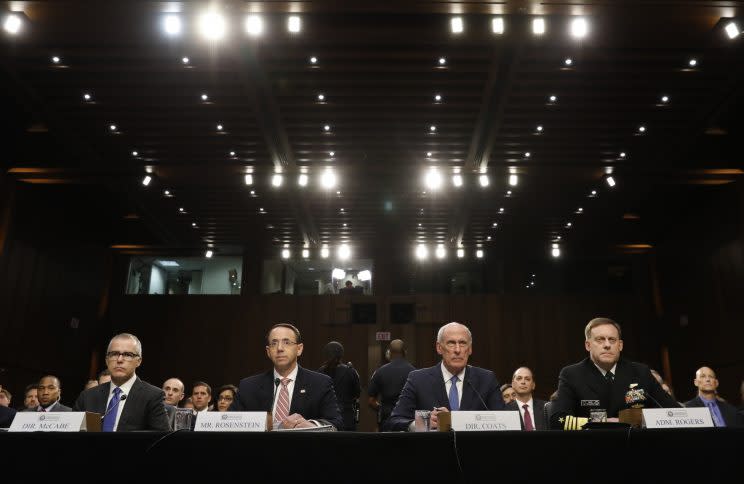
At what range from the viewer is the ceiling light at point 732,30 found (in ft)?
22.5

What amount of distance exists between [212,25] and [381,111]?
267cm

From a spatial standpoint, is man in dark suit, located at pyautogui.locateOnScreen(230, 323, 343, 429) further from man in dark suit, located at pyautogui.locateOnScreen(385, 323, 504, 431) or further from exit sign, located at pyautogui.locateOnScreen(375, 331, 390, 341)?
exit sign, located at pyautogui.locateOnScreen(375, 331, 390, 341)

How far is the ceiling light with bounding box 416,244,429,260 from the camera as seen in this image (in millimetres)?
14039

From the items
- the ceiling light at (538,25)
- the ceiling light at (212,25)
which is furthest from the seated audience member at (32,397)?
the ceiling light at (538,25)

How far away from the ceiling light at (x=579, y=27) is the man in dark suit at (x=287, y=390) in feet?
16.5

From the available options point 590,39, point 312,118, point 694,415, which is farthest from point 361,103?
point 694,415

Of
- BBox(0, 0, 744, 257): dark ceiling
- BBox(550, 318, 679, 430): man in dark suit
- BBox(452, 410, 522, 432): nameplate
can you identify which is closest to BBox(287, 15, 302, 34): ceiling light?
BBox(0, 0, 744, 257): dark ceiling

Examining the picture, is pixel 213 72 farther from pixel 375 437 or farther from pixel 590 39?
pixel 375 437

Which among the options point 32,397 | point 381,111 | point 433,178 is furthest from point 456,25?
point 32,397

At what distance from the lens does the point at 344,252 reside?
14242mm

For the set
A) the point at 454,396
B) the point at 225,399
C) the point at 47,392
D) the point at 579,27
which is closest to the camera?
the point at 454,396

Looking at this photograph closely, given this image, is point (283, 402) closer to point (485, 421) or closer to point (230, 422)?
point (230, 422)

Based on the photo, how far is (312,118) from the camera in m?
8.91

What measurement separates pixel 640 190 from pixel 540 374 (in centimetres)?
435
